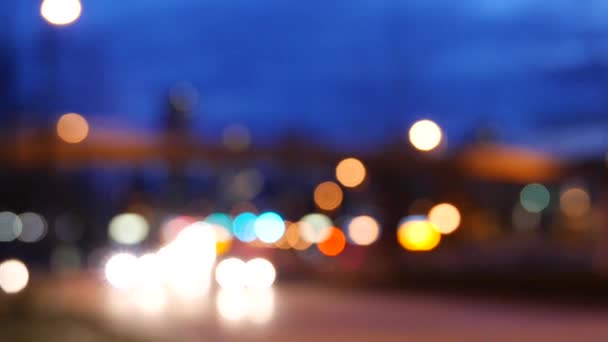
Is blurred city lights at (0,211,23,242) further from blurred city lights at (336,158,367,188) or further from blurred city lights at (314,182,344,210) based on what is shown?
blurred city lights at (314,182,344,210)

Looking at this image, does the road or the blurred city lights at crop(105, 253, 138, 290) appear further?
the blurred city lights at crop(105, 253, 138, 290)

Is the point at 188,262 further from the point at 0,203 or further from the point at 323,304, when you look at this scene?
the point at 0,203

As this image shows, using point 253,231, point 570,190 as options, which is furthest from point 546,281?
point 570,190

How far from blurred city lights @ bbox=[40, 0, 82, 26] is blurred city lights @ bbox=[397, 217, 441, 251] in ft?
90.2

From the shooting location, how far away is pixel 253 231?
61.8 m

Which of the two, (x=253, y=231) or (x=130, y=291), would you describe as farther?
(x=253, y=231)

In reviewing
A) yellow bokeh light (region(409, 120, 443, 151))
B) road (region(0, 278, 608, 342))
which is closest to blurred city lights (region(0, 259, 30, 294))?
road (region(0, 278, 608, 342))

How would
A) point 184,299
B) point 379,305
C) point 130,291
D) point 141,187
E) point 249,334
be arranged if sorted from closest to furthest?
point 249,334 → point 379,305 → point 184,299 → point 130,291 → point 141,187

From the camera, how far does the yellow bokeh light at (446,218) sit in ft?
231

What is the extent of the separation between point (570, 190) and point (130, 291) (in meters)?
57.8

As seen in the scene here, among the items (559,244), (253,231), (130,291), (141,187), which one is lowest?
(130,291)

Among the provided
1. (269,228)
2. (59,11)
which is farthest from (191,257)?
(59,11)

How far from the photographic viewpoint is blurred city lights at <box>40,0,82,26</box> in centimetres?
2567

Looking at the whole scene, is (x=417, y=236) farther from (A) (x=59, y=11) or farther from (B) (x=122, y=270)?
(A) (x=59, y=11)
